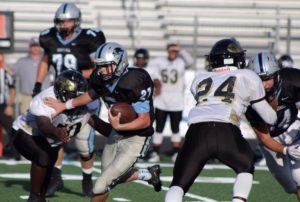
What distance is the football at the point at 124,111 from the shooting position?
6.85 metres

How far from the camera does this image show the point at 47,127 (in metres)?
7.64

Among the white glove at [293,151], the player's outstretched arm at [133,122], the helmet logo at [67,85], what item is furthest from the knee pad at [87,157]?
the white glove at [293,151]

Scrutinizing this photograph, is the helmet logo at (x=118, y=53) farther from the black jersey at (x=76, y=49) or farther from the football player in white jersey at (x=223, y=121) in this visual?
the black jersey at (x=76, y=49)

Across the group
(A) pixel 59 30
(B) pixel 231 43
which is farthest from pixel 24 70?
(B) pixel 231 43

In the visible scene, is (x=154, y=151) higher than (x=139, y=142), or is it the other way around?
(x=139, y=142)

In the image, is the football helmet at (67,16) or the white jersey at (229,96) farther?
the football helmet at (67,16)

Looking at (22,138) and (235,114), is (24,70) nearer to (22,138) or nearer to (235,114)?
(22,138)

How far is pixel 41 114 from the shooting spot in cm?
771

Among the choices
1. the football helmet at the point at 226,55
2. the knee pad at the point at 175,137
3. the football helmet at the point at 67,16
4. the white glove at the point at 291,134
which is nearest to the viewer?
the football helmet at the point at 226,55

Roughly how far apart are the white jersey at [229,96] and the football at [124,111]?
0.67 metres

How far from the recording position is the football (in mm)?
6852

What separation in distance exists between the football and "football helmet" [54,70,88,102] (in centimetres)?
87

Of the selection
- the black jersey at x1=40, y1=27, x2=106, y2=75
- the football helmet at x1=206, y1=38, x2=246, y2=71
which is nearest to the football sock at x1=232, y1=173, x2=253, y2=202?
the football helmet at x1=206, y1=38, x2=246, y2=71

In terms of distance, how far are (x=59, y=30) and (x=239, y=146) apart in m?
3.51
